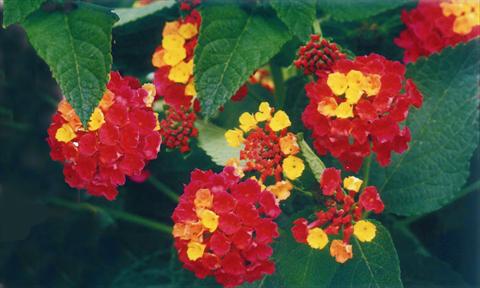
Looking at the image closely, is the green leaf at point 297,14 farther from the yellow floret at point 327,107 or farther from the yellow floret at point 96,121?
the yellow floret at point 96,121

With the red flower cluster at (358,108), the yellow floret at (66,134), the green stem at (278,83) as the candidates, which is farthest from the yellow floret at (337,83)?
the yellow floret at (66,134)

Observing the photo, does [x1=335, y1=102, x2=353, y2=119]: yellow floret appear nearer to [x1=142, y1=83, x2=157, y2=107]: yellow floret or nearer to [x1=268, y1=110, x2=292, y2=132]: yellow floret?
[x1=268, y1=110, x2=292, y2=132]: yellow floret

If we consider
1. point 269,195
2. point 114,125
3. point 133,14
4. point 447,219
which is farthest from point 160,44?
point 447,219

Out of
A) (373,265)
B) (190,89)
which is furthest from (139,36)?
(373,265)

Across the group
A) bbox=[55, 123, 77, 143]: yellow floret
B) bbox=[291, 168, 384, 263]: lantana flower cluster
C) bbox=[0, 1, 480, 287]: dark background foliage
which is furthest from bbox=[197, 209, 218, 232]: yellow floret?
bbox=[0, 1, 480, 287]: dark background foliage

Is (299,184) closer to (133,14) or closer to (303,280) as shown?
(303,280)

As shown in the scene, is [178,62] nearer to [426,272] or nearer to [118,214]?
[118,214]
